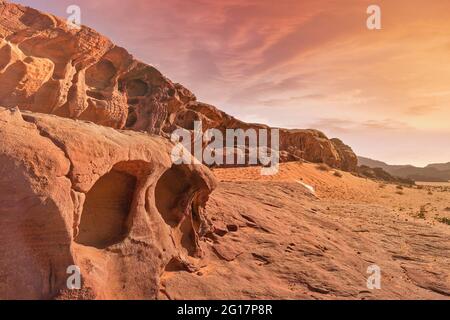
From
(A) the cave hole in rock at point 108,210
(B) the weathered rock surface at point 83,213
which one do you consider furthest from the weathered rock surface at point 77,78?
(A) the cave hole in rock at point 108,210

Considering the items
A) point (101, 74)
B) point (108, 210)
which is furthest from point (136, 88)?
point (108, 210)

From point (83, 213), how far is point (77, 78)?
7806 millimetres

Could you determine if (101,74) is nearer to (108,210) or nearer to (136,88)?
(136,88)

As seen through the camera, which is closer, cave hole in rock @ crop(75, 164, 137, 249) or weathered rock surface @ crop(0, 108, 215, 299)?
weathered rock surface @ crop(0, 108, 215, 299)

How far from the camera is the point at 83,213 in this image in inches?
185

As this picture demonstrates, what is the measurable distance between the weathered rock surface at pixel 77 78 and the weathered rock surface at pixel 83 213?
17.6ft

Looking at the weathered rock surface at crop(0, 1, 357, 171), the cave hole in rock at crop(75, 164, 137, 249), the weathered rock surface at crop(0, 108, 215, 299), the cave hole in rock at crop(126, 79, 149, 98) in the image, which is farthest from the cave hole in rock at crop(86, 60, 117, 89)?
the cave hole in rock at crop(75, 164, 137, 249)

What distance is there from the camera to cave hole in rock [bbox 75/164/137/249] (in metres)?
4.64

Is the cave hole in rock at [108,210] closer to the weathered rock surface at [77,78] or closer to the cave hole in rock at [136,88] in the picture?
the weathered rock surface at [77,78]

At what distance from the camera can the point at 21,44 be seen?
9.21m

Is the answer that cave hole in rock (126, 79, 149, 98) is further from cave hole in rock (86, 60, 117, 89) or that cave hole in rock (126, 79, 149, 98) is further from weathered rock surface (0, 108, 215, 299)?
weathered rock surface (0, 108, 215, 299)

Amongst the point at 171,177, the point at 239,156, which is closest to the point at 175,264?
the point at 171,177

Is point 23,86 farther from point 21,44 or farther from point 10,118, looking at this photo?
point 10,118

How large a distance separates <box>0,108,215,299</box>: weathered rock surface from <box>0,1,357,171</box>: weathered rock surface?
211 inches
